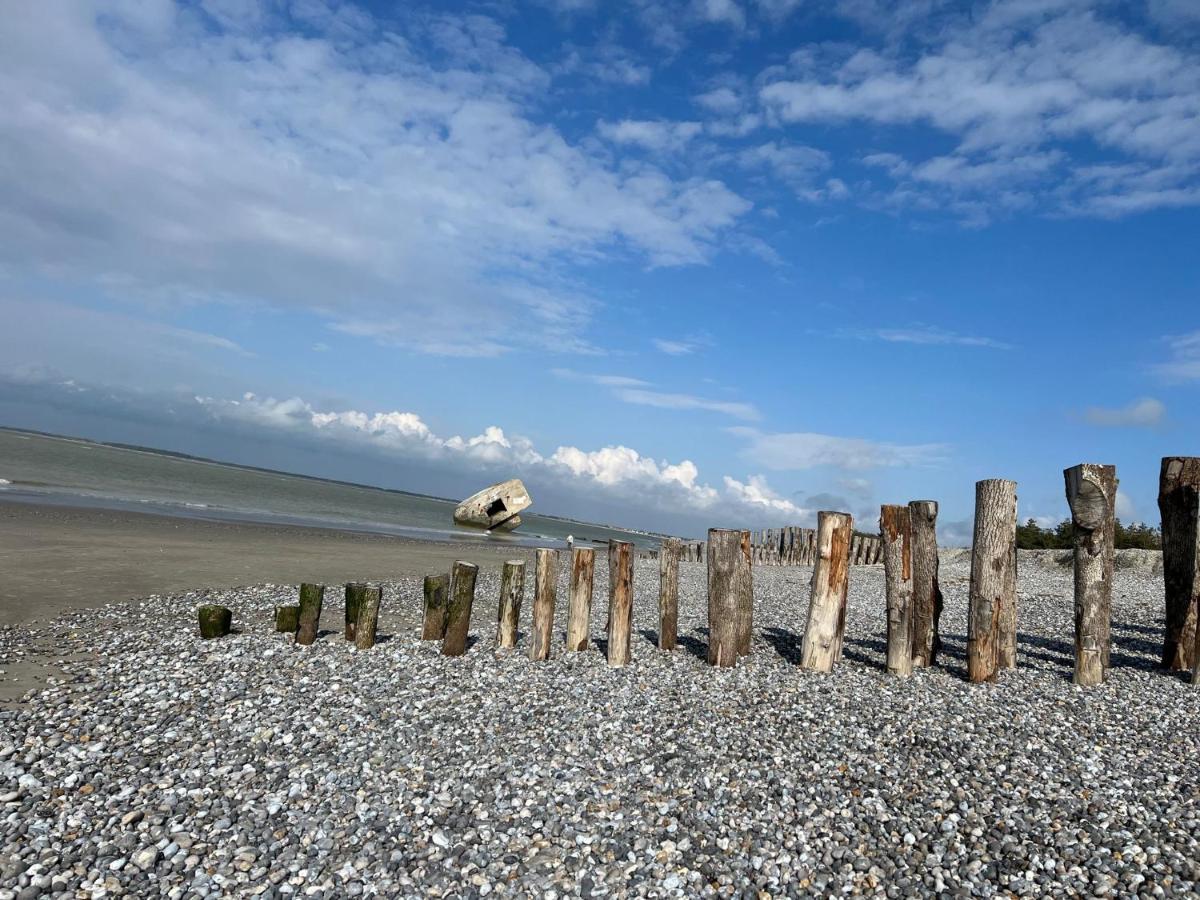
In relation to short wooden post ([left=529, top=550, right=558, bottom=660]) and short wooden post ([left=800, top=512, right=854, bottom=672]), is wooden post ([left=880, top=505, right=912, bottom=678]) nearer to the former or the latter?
short wooden post ([left=800, top=512, right=854, bottom=672])

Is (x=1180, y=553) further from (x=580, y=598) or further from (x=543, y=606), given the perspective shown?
(x=543, y=606)

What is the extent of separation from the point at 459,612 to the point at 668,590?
265 centimetres

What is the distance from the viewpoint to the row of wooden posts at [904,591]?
27.4 feet

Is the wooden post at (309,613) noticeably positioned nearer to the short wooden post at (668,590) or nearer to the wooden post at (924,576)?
the short wooden post at (668,590)

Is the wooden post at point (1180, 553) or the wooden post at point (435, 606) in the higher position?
the wooden post at point (1180, 553)

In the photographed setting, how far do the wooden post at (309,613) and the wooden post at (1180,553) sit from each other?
10.4m

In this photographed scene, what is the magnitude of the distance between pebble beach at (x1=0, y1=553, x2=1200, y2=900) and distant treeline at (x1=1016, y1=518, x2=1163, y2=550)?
22818mm

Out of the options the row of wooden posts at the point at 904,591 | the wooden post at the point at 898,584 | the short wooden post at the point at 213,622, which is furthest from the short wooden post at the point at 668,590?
the short wooden post at the point at 213,622

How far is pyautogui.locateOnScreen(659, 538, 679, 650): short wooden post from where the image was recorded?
30.6ft

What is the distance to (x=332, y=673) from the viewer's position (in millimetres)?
8141

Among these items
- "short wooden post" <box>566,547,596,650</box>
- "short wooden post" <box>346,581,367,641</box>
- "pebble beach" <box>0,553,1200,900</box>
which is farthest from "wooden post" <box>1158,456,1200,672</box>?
"short wooden post" <box>346,581,367,641</box>

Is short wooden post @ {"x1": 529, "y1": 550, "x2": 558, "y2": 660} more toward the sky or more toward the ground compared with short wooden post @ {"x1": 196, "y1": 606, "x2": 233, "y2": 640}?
more toward the sky

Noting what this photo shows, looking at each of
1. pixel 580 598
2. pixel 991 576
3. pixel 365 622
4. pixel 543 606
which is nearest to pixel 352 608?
pixel 365 622

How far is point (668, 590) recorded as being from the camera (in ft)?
31.1
